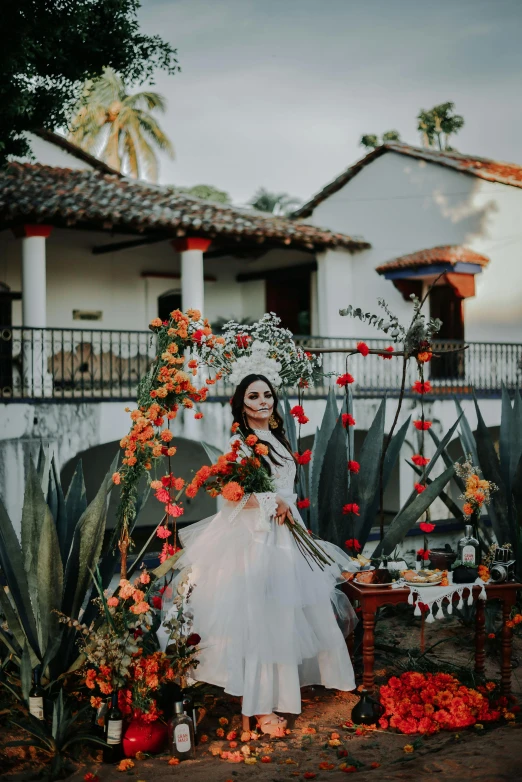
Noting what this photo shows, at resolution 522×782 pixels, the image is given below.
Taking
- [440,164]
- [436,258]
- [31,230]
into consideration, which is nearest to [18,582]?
[31,230]

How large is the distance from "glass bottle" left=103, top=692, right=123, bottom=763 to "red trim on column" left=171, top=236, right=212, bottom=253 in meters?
9.51

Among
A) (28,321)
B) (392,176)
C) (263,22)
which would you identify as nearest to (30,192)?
(28,321)

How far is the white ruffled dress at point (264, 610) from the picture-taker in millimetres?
3998

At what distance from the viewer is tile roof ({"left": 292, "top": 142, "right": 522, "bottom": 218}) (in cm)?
1478

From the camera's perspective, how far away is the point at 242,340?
498 cm

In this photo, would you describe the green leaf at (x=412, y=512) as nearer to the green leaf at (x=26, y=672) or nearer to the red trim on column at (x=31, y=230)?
the green leaf at (x=26, y=672)

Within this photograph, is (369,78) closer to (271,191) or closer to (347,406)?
(347,406)

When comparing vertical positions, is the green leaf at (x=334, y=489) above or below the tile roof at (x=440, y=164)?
below

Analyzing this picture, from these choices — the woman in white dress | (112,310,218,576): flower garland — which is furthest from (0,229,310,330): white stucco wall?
the woman in white dress

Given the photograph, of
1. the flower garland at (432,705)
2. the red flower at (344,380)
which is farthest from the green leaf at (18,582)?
the red flower at (344,380)

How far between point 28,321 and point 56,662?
8006 millimetres

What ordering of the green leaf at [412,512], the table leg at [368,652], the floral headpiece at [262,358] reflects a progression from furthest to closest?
the green leaf at [412,512]
the floral headpiece at [262,358]
the table leg at [368,652]

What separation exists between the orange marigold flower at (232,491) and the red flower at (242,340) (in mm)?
1101

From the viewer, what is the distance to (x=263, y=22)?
11.9m
